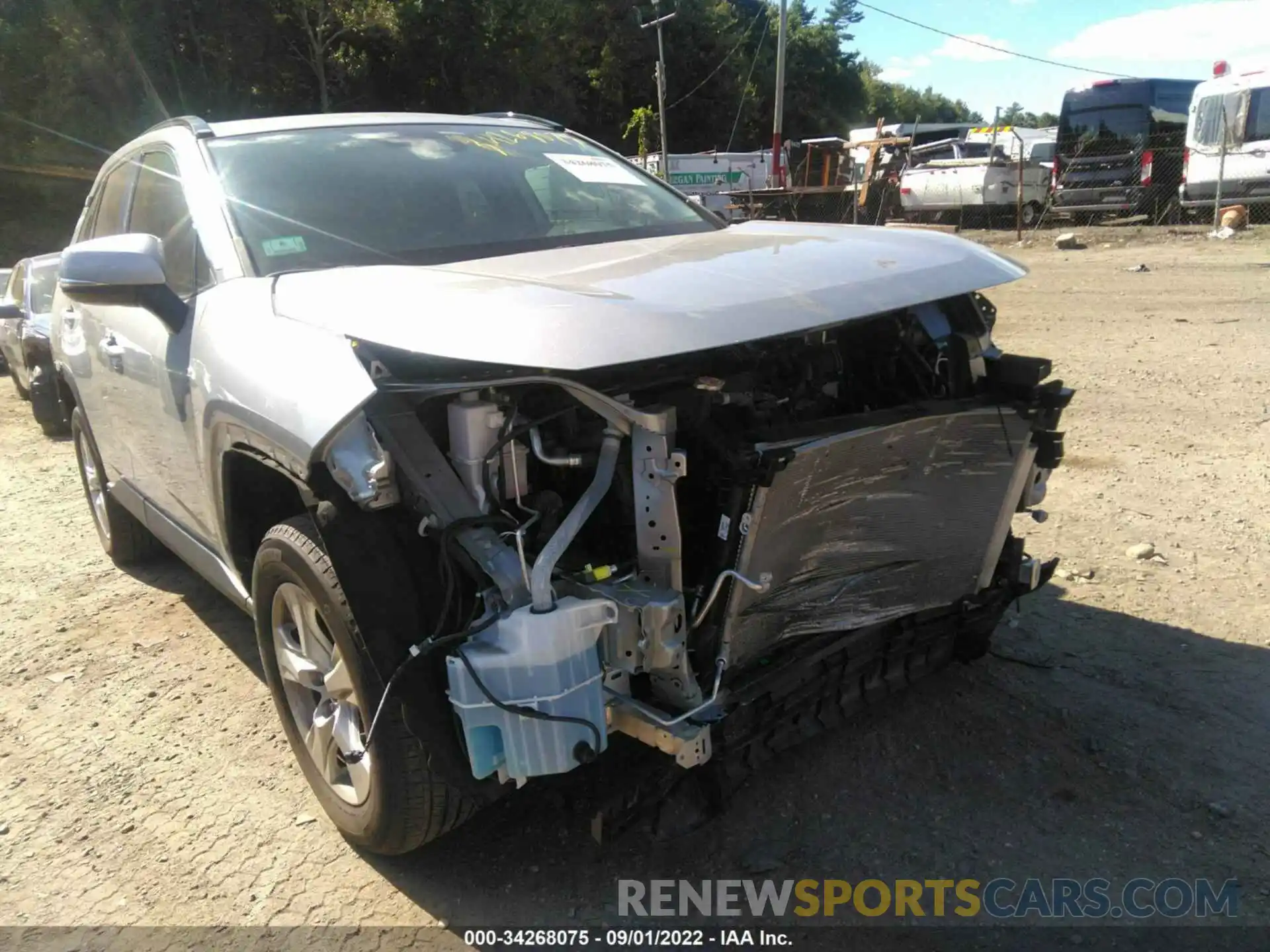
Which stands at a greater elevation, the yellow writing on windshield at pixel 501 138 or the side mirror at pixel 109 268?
the yellow writing on windshield at pixel 501 138

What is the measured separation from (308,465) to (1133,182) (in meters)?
19.4

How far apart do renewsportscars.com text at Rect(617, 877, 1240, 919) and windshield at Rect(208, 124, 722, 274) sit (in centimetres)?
196

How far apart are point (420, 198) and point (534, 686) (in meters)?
1.92

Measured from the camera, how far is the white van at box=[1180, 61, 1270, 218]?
50.7 ft

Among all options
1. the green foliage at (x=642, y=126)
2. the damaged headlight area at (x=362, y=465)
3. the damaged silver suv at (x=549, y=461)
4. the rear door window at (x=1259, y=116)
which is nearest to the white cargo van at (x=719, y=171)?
the green foliage at (x=642, y=126)

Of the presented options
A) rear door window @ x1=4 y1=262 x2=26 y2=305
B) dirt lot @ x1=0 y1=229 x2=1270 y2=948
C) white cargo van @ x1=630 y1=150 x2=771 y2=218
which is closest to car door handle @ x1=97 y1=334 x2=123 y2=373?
dirt lot @ x1=0 y1=229 x2=1270 y2=948

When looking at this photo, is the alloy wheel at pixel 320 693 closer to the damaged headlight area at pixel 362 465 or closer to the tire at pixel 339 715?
the tire at pixel 339 715

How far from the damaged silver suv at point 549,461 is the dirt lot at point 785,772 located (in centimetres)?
25

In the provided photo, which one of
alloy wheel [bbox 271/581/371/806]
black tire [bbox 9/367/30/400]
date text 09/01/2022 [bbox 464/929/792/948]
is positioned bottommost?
date text 09/01/2022 [bbox 464/929/792/948]

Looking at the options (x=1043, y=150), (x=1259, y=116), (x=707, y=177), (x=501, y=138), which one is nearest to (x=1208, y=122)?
(x=1259, y=116)

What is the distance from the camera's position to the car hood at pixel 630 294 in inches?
78.6

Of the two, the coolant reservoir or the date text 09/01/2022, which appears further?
the date text 09/01/2022

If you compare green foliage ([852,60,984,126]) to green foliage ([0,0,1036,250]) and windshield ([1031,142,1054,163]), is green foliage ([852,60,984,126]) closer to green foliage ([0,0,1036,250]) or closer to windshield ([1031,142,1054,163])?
green foliage ([0,0,1036,250])

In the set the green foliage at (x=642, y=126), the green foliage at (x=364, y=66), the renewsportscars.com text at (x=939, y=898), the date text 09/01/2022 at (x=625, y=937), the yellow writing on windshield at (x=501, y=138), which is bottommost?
the date text 09/01/2022 at (x=625, y=937)
